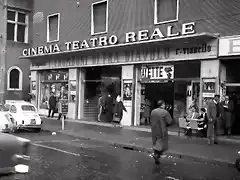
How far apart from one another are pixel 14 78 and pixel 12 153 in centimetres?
2465

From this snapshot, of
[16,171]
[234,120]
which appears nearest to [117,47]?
[234,120]

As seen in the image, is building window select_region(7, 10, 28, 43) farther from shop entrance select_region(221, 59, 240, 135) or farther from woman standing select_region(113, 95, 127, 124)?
shop entrance select_region(221, 59, 240, 135)

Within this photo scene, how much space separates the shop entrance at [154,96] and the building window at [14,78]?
585 inches

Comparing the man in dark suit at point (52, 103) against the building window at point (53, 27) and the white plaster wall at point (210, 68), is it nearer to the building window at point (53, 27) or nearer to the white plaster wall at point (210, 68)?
the building window at point (53, 27)

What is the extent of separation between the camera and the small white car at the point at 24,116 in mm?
17016

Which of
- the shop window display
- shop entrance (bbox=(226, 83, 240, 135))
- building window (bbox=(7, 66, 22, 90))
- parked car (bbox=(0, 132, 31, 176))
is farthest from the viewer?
building window (bbox=(7, 66, 22, 90))

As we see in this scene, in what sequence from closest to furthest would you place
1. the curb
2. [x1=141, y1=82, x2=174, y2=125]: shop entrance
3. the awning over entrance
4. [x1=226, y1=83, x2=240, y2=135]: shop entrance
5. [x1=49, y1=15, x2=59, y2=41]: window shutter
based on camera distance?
the curb < the awning over entrance < [x1=226, y1=83, x2=240, y2=135]: shop entrance < [x1=141, y1=82, x2=174, y2=125]: shop entrance < [x1=49, y1=15, x2=59, y2=41]: window shutter

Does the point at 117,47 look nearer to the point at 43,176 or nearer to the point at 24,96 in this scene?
the point at 43,176

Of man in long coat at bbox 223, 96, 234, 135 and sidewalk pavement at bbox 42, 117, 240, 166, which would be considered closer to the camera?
sidewalk pavement at bbox 42, 117, 240, 166

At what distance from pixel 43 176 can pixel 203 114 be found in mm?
8946

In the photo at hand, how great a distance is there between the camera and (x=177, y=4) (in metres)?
16.8

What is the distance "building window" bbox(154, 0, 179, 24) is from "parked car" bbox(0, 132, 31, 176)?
12.0 m

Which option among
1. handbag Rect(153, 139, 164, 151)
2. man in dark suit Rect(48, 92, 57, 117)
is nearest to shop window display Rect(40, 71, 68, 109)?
man in dark suit Rect(48, 92, 57, 117)

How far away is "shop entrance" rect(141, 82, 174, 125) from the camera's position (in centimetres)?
1836
